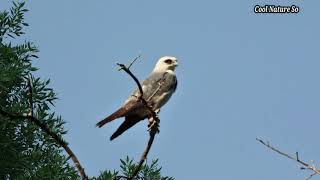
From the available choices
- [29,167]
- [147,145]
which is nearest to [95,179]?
[29,167]

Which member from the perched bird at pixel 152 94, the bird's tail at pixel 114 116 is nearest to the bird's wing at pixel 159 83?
the perched bird at pixel 152 94

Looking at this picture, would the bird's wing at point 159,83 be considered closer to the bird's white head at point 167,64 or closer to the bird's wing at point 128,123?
the bird's white head at point 167,64

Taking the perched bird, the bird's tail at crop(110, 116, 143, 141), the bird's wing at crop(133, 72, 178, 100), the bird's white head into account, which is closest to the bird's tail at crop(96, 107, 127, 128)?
the perched bird

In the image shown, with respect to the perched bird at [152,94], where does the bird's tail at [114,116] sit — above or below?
below

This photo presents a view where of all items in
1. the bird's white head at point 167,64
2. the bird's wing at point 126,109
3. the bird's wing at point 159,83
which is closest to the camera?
the bird's wing at point 126,109

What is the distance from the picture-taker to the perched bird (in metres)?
9.04

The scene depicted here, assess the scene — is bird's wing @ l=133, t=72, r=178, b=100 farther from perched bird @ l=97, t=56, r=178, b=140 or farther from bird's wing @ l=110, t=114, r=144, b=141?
bird's wing @ l=110, t=114, r=144, b=141

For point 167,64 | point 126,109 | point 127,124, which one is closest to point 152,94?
point 126,109

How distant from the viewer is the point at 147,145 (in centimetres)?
518

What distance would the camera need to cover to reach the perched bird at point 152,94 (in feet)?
29.7

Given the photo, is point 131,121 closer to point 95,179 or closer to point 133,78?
point 95,179

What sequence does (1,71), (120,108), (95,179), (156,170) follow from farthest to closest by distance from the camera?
1. (1,71)
2. (95,179)
3. (156,170)
4. (120,108)

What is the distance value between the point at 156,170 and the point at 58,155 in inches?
110

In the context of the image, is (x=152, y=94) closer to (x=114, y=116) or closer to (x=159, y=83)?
(x=114, y=116)
